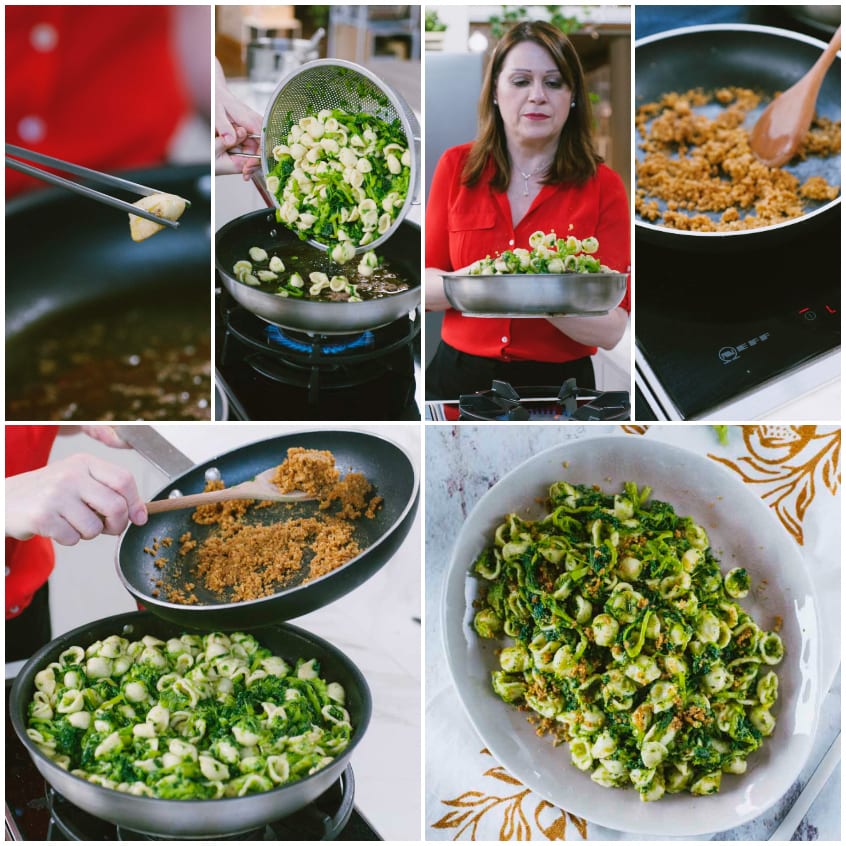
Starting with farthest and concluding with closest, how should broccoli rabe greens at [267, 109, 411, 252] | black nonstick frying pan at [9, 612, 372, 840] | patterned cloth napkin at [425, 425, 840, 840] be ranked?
patterned cloth napkin at [425, 425, 840, 840] → broccoli rabe greens at [267, 109, 411, 252] → black nonstick frying pan at [9, 612, 372, 840]

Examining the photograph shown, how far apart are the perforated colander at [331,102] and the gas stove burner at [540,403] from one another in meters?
0.35

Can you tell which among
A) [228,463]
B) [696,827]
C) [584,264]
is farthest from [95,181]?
[696,827]

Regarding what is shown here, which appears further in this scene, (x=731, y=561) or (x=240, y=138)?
(x=731, y=561)

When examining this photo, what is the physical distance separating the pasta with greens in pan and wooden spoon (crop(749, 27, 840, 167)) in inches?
29.5

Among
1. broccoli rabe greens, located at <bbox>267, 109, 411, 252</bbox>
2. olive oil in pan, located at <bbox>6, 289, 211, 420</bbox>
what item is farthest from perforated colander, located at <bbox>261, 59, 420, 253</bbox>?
olive oil in pan, located at <bbox>6, 289, 211, 420</bbox>

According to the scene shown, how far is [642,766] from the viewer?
143 centimetres

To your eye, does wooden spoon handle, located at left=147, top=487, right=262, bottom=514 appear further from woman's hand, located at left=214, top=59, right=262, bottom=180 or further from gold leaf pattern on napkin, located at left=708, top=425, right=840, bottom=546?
gold leaf pattern on napkin, located at left=708, top=425, right=840, bottom=546

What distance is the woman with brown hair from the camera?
1.41 meters

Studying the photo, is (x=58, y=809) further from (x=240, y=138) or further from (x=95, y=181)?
(x=240, y=138)

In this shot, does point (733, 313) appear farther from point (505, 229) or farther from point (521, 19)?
point (521, 19)

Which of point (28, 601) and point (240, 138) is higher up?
point (240, 138)

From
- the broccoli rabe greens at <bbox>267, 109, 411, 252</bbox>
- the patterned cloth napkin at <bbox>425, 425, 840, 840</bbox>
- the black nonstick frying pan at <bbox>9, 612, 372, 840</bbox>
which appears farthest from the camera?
the patterned cloth napkin at <bbox>425, 425, 840, 840</bbox>

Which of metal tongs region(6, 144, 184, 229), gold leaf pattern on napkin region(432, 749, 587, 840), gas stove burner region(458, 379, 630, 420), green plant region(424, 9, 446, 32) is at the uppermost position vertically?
green plant region(424, 9, 446, 32)

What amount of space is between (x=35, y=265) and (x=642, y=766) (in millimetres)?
1470
